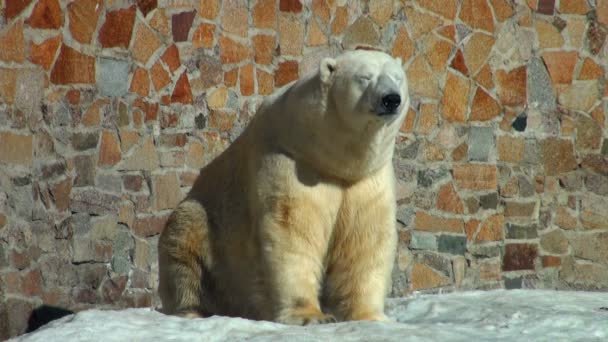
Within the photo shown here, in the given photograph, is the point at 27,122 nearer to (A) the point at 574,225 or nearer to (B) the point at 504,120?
(B) the point at 504,120

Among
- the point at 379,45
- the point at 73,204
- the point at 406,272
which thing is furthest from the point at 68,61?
the point at 406,272

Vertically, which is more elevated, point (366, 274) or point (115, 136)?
point (115, 136)

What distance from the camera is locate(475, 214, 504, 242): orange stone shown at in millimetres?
8477

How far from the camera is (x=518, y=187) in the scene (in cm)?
855

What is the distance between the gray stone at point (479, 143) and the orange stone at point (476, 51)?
42 centimetres

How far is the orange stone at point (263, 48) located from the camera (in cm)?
795

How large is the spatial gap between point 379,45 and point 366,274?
372 cm

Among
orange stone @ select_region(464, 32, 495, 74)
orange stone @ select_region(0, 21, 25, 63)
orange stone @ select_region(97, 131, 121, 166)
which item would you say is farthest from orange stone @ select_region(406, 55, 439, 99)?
orange stone @ select_region(0, 21, 25, 63)

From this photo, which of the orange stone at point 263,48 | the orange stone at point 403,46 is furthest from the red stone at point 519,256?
the orange stone at point 263,48

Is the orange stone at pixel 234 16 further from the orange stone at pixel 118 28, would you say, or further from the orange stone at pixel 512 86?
the orange stone at pixel 512 86

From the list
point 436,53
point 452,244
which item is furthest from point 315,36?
point 452,244

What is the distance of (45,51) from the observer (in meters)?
7.50

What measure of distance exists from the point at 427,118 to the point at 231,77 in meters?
1.46

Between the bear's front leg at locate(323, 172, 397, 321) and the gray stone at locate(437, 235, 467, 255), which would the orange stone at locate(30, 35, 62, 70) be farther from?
the bear's front leg at locate(323, 172, 397, 321)
